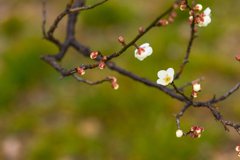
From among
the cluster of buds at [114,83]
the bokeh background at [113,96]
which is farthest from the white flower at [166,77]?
the bokeh background at [113,96]

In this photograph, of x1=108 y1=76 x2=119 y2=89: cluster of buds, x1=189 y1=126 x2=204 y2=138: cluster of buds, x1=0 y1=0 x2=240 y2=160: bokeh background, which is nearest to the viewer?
x1=189 y1=126 x2=204 y2=138: cluster of buds

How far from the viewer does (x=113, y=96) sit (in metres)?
2.73

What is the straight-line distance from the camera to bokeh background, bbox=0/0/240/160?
94.8 inches

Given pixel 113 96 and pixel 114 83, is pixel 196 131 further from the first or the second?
pixel 113 96

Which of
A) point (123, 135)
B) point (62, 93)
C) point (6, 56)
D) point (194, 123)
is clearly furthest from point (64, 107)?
point (194, 123)

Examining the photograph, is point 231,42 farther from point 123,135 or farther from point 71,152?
point 71,152

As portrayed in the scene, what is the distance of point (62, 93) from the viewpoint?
9.68 feet

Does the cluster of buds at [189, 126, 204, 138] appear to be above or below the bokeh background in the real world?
above

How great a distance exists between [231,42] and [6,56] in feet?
9.54

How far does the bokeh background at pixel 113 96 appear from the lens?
2.41 metres

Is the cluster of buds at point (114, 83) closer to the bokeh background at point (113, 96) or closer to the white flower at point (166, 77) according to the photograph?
the white flower at point (166, 77)

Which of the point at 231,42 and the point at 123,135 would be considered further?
the point at 231,42

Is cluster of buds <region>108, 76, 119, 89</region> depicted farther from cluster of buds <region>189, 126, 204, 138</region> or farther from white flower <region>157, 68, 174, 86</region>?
cluster of buds <region>189, 126, 204, 138</region>

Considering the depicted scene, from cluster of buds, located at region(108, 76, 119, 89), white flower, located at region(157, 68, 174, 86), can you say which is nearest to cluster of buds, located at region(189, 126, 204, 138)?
white flower, located at region(157, 68, 174, 86)
